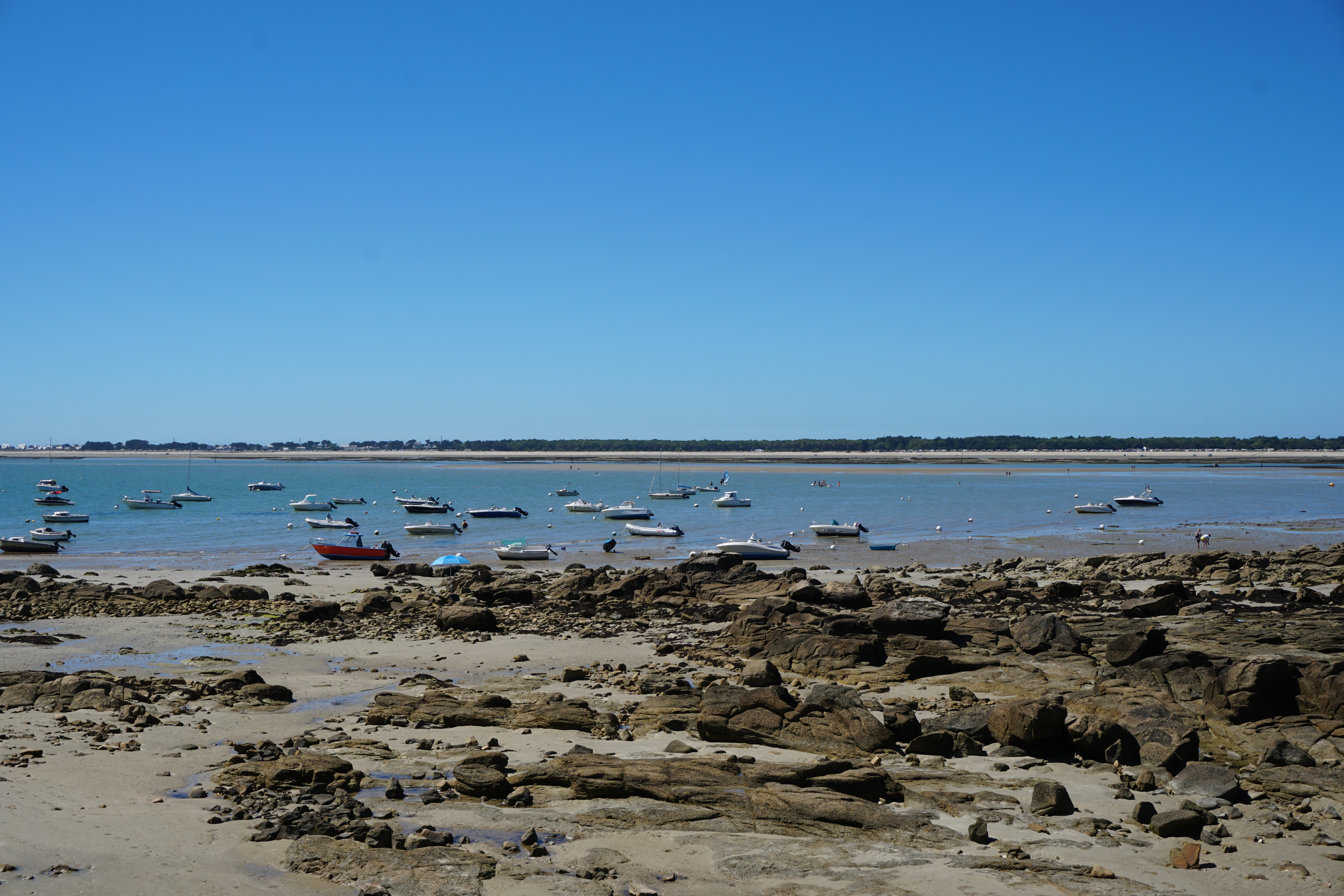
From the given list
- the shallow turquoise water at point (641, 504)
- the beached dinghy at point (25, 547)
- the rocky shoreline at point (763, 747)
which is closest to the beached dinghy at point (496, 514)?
the shallow turquoise water at point (641, 504)

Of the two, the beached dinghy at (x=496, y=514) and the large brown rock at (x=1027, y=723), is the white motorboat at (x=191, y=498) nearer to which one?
the beached dinghy at (x=496, y=514)

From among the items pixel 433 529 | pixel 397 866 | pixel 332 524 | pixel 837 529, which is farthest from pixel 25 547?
pixel 397 866

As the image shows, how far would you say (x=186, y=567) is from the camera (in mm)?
42188

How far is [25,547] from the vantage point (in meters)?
48.6

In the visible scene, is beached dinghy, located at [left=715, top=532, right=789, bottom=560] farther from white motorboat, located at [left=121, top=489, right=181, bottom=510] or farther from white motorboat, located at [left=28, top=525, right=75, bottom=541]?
white motorboat, located at [left=121, top=489, right=181, bottom=510]

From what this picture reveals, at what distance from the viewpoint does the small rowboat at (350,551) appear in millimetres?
45125

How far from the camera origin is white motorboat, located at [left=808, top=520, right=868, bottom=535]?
186 ft

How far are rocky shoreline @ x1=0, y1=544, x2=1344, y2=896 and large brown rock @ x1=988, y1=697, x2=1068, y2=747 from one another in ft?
0.12

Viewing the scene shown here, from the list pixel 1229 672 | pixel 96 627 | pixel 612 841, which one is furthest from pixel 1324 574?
pixel 96 627

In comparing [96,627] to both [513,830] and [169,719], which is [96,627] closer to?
[169,719]

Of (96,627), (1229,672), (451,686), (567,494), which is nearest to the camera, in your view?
(1229,672)

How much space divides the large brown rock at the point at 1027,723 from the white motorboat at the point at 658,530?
148 ft

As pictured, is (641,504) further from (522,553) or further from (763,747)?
(763,747)

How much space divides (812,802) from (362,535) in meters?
56.1
